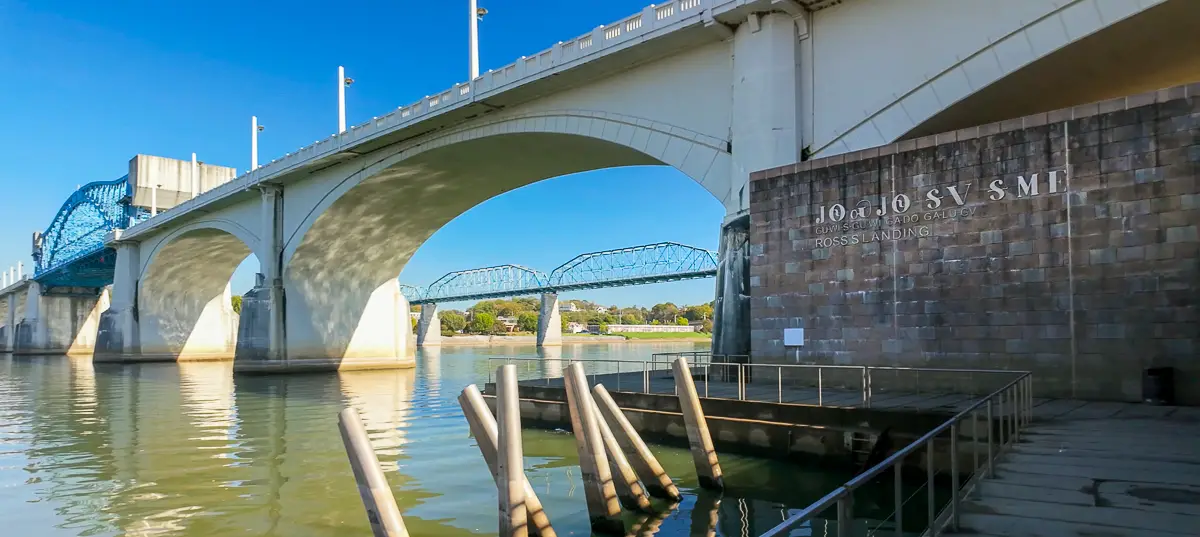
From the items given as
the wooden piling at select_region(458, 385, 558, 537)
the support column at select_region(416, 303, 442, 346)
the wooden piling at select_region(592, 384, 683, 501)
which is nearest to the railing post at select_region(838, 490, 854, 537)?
the wooden piling at select_region(458, 385, 558, 537)

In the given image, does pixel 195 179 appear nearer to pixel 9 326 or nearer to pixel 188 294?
pixel 188 294

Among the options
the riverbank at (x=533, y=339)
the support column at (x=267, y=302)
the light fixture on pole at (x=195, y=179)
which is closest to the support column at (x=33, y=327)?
the light fixture on pole at (x=195, y=179)

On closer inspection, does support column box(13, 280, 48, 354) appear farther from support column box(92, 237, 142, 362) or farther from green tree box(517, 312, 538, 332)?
green tree box(517, 312, 538, 332)

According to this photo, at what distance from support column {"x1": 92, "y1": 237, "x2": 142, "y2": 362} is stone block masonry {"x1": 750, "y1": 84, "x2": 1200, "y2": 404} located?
63.4 meters

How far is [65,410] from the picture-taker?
26141 millimetres

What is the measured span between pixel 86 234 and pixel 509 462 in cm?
9958

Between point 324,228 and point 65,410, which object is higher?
point 324,228

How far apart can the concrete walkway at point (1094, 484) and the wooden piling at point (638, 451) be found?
4.42 m

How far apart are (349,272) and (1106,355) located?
147 feet

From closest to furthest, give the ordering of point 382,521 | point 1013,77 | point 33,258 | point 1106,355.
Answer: point 382,521 < point 1106,355 < point 1013,77 < point 33,258

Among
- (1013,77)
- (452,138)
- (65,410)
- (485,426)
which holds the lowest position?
(65,410)

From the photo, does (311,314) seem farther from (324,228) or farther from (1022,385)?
(1022,385)

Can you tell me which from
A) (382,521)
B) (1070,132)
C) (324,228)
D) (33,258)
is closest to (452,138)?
(324,228)

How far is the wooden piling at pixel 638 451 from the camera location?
36.8 ft
